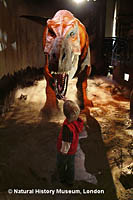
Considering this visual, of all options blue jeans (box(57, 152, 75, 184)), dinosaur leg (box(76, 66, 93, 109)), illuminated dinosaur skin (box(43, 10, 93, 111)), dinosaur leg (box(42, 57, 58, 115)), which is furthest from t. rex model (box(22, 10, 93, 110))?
blue jeans (box(57, 152, 75, 184))

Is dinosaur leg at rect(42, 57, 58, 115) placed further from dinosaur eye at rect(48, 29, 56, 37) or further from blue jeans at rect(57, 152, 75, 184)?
blue jeans at rect(57, 152, 75, 184)

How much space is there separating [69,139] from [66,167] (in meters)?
0.39

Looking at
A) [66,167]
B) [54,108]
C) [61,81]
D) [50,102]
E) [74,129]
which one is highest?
[61,81]

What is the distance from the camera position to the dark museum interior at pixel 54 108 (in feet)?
7.07

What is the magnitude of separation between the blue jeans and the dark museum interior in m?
0.09

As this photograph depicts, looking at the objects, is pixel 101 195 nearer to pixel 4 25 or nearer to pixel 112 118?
pixel 112 118

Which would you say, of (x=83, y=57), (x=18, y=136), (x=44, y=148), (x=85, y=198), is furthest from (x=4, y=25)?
(x=85, y=198)

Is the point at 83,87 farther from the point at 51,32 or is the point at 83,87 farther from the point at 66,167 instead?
the point at 66,167

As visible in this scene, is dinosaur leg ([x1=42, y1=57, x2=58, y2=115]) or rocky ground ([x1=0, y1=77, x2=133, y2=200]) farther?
dinosaur leg ([x1=42, y1=57, x2=58, y2=115])

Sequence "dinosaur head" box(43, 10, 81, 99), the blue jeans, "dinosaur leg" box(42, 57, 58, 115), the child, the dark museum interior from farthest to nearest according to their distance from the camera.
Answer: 1. "dinosaur leg" box(42, 57, 58, 115)
2. "dinosaur head" box(43, 10, 81, 99)
3. the dark museum interior
4. the blue jeans
5. the child

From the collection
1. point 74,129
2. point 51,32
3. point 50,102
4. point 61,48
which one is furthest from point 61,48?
point 50,102

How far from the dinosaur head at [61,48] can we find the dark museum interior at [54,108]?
0.01 m

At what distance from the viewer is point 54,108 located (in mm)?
4152

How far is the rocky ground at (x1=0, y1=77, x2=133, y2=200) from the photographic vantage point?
2119mm
